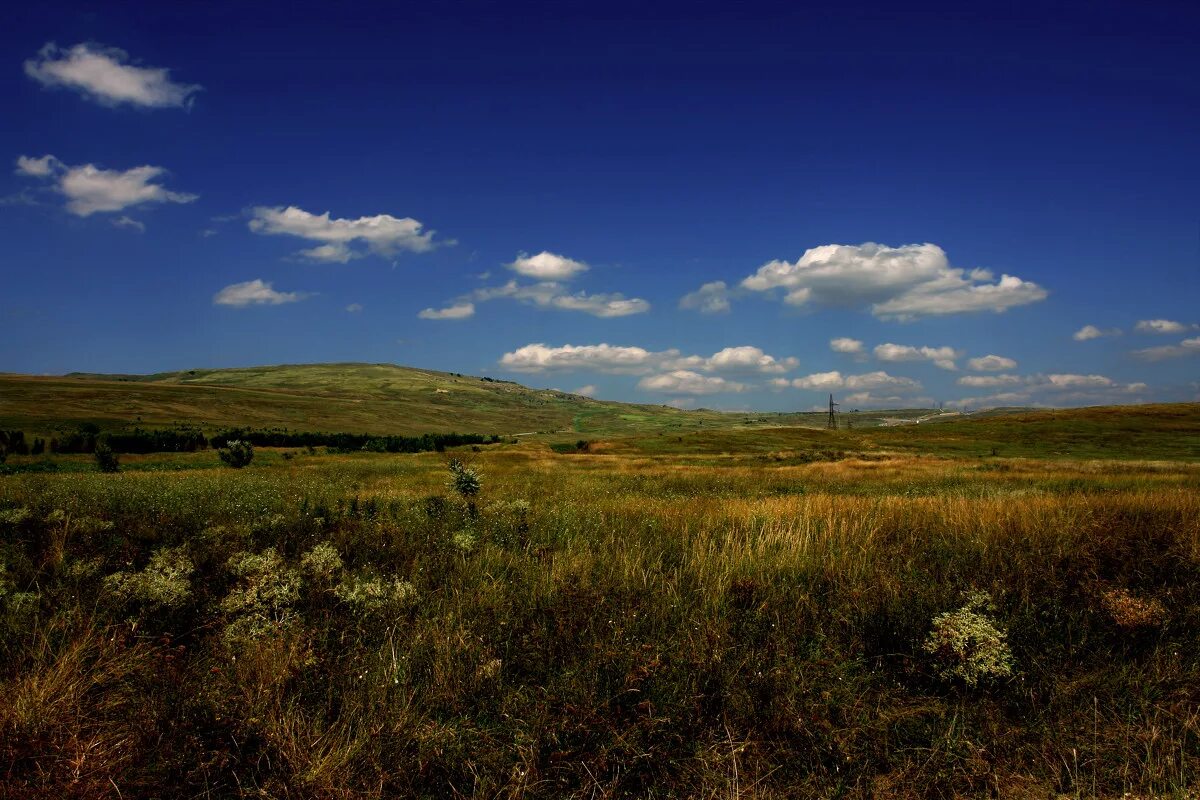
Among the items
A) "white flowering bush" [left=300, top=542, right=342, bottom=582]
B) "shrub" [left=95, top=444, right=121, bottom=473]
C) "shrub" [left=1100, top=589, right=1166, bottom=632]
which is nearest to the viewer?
"shrub" [left=1100, top=589, right=1166, bottom=632]

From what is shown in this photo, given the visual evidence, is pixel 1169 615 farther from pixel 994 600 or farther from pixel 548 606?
pixel 548 606

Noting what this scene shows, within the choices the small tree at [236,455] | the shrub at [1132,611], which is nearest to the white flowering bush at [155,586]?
the shrub at [1132,611]

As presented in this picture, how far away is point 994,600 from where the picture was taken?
5.50 m

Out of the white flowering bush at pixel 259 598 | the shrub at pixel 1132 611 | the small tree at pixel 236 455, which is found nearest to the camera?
the white flowering bush at pixel 259 598

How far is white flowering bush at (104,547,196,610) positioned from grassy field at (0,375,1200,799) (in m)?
0.03

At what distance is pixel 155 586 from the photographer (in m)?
5.14

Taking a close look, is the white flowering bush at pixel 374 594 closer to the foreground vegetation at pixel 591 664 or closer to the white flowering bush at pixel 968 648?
the foreground vegetation at pixel 591 664

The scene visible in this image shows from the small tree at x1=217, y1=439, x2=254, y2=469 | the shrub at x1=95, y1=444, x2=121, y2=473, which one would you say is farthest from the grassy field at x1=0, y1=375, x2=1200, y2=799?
the small tree at x1=217, y1=439, x2=254, y2=469

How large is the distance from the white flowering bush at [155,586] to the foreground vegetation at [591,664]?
0.03 meters

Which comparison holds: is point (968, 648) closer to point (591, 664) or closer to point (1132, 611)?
point (1132, 611)

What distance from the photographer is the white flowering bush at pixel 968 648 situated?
4324mm

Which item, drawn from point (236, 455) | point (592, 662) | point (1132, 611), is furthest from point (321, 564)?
point (236, 455)

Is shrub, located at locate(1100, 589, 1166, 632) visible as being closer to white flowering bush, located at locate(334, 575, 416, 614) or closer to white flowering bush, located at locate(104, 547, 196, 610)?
white flowering bush, located at locate(334, 575, 416, 614)

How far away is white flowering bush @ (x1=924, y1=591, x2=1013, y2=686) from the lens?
4324mm
